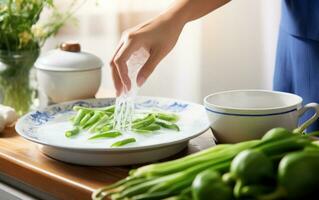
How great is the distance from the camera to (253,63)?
160 centimetres

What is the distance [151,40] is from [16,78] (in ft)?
1.48

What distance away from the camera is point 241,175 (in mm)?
527

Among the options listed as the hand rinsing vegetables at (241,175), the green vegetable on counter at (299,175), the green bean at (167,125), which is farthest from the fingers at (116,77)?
the green vegetable on counter at (299,175)

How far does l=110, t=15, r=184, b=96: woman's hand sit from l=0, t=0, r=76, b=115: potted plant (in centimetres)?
36

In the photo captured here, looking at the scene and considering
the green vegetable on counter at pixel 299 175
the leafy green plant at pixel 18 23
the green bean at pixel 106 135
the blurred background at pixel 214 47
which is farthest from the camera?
→ the blurred background at pixel 214 47

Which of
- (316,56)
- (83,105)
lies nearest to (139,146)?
(83,105)

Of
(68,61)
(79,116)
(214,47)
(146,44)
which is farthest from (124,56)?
(214,47)

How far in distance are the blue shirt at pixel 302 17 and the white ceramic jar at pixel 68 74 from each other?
18.0 inches

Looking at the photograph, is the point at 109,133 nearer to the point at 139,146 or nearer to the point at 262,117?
the point at 139,146

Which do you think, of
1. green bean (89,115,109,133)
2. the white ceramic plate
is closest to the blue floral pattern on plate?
the white ceramic plate

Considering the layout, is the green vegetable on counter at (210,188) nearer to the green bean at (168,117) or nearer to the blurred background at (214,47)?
the green bean at (168,117)

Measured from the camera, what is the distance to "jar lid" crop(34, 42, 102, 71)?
1.19 m

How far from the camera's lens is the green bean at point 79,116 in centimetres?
95

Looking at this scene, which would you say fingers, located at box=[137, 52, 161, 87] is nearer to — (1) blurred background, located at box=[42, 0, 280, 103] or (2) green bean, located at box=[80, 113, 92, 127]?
(2) green bean, located at box=[80, 113, 92, 127]
